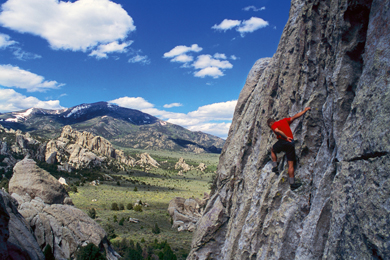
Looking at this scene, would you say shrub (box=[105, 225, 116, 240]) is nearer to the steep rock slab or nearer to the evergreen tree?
the evergreen tree

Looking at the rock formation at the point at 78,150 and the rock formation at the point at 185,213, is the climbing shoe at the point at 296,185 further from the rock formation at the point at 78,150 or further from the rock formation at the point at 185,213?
the rock formation at the point at 78,150

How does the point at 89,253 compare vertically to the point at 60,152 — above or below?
below

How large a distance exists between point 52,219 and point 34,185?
19.9 feet

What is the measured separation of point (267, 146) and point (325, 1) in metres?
6.76

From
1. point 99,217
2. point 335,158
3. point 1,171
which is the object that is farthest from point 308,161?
point 1,171

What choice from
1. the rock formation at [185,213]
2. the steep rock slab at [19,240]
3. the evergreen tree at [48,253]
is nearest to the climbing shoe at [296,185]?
the steep rock slab at [19,240]

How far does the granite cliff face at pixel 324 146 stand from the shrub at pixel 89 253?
380 inches

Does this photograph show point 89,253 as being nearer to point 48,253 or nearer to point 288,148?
point 48,253

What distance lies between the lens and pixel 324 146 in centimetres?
764

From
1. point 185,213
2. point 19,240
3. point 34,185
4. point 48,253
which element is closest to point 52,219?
point 48,253

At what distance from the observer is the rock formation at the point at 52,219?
15430 millimetres

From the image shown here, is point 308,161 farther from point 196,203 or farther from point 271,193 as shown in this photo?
point 196,203

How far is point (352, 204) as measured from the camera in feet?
17.4

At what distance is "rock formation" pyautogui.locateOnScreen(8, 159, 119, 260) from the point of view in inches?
607
